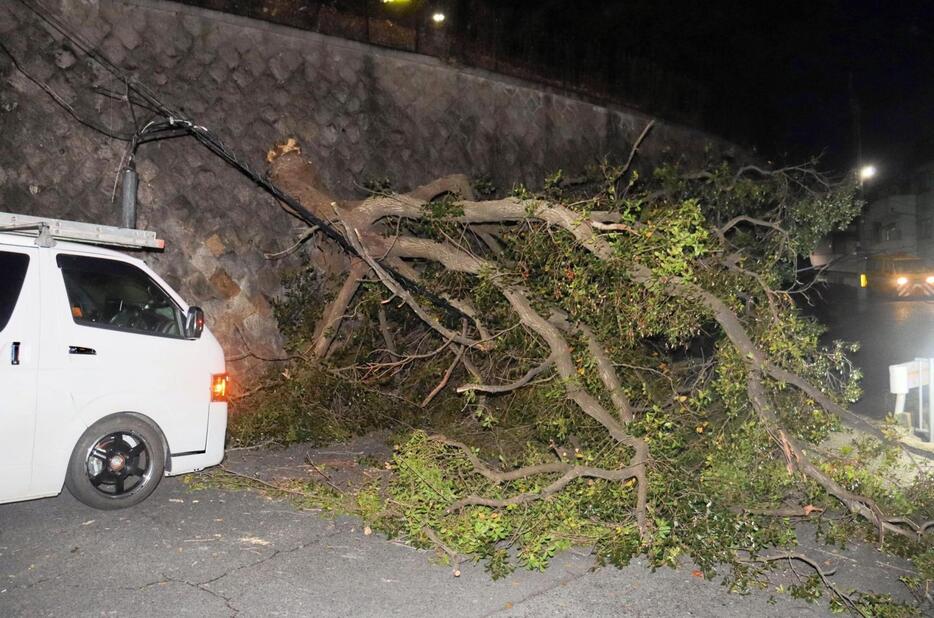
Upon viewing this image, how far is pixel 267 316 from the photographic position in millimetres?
9594

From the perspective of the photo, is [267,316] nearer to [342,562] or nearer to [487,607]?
[342,562]

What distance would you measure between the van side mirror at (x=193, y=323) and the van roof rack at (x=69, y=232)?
2.40ft

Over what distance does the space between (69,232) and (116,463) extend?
178 cm

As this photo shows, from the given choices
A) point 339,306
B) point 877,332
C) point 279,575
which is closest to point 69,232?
point 279,575

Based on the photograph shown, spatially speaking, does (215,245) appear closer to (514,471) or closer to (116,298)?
(116,298)

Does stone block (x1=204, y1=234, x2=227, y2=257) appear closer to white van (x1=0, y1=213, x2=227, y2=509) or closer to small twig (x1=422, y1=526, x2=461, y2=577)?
white van (x1=0, y1=213, x2=227, y2=509)

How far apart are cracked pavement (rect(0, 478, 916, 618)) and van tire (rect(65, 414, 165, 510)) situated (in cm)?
15

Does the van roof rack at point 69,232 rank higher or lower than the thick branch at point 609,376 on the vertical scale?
higher

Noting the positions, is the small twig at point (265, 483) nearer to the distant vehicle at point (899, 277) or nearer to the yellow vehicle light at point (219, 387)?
the yellow vehicle light at point (219, 387)

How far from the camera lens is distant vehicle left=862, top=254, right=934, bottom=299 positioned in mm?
20859

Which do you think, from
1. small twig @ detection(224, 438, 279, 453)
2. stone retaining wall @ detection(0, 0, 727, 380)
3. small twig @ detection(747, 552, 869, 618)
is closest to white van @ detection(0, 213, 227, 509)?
small twig @ detection(224, 438, 279, 453)

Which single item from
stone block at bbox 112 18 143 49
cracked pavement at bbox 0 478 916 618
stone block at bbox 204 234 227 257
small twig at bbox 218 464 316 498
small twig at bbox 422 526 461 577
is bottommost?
cracked pavement at bbox 0 478 916 618

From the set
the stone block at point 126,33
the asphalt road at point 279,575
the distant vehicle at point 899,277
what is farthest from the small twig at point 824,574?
the distant vehicle at point 899,277

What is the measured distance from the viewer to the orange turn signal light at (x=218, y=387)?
20.1 ft
